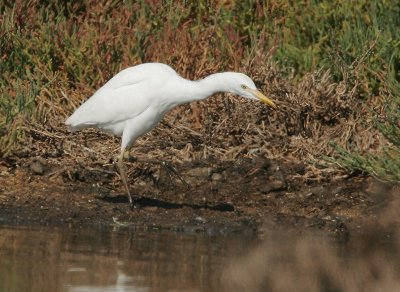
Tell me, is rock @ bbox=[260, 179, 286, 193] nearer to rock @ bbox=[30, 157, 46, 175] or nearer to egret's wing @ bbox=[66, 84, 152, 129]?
egret's wing @ bbox=[66, 84, 152, 129]

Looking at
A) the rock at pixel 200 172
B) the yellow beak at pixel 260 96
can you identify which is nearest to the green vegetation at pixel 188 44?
the rock at pixel 200 172

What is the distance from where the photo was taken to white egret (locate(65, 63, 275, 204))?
10305 mm

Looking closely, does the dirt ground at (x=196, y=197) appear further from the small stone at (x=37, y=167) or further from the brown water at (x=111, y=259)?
the brown water at (x=111, y=259)

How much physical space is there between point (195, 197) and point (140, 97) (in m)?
1.04

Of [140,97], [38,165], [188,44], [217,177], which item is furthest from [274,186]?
[188,44]

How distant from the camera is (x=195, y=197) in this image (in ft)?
35.4

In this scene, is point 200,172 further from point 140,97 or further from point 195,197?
point 140,97

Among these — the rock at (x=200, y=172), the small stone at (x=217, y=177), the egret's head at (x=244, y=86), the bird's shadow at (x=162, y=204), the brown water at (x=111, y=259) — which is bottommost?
the brown water at (x=111, y=259)

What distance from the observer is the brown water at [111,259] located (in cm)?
714

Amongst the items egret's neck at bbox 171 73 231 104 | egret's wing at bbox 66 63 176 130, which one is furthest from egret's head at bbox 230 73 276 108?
egret's wing at bbox 66 63 176 130

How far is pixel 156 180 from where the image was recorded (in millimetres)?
11156

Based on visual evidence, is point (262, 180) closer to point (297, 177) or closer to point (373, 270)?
point (297, 177)

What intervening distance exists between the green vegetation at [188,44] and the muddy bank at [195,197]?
0.59m

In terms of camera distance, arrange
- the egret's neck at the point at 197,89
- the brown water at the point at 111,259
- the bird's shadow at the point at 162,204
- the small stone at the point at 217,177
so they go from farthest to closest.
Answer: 1. the small stone at the point at 217,177
2. the bird's shadow at the point at 162,204
3. the egret's neck at the point at 197,89
4. the brown water at the point at 111,259
